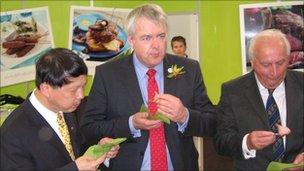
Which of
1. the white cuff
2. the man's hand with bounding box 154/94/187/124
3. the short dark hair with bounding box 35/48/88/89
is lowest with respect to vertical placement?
the white cuff

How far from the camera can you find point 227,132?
2492 millimetres

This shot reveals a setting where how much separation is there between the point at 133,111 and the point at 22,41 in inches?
138

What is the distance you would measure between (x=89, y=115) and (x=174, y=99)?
566 mm

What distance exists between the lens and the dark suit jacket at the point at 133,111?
2410 mm

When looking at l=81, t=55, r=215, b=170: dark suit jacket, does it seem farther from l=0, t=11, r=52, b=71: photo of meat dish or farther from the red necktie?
l=0, t=11, r=52, b=71: photo of meat dish

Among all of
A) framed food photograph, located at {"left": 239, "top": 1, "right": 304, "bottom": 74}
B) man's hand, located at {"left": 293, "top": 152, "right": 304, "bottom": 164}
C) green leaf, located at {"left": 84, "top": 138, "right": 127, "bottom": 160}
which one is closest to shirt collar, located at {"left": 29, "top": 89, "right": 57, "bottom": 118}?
green leaf, located at {"left": 84, "top": 138, "right": 127, "bottom": 160}

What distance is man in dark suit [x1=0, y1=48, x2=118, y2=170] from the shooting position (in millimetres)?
1844

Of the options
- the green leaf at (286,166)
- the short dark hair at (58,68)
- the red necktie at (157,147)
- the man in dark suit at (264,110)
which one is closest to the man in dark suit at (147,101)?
the red necktie at (157,147)

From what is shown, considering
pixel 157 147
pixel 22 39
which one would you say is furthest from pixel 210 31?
pixel 157 147

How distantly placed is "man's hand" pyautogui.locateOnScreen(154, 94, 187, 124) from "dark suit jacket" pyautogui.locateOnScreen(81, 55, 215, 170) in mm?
127

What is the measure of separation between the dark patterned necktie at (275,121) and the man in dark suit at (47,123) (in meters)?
1.03

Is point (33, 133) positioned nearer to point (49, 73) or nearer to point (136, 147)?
point (49, 73)

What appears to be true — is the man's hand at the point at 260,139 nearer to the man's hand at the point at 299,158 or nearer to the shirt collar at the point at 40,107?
the man's hand at the point at 299,158

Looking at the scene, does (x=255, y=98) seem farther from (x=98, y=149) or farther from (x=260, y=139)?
(x=98, y=149)
